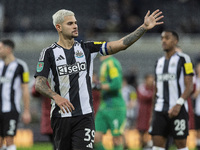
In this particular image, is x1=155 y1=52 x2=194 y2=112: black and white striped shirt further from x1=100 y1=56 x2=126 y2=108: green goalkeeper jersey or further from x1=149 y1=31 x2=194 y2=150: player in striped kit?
x1=100 y1=56 x2=126 y2=108: green goalkeeper jersey

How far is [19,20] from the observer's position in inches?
961

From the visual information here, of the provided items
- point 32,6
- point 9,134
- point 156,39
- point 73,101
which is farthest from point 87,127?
point 32,6

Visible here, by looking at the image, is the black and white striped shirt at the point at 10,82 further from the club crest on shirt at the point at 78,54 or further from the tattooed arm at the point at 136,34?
the tattooed arm at the point at 136,34

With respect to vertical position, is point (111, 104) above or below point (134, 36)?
below

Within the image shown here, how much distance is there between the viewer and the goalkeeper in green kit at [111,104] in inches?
371

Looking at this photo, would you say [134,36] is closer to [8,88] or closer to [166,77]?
[166,77]

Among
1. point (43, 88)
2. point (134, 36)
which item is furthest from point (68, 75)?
point (134, 36)

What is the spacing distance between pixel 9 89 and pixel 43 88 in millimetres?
3593

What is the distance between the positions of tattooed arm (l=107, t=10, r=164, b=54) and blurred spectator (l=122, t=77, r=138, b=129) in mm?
12440

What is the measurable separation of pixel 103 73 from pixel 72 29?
11.8 feet

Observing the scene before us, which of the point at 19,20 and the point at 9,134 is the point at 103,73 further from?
the point at 19,20

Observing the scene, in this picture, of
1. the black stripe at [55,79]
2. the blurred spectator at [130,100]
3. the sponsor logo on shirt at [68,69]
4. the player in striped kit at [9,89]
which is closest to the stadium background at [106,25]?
the blurred spectator at [130,100]

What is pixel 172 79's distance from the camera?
8.02 meters

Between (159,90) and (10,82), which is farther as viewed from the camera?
(10,82)
